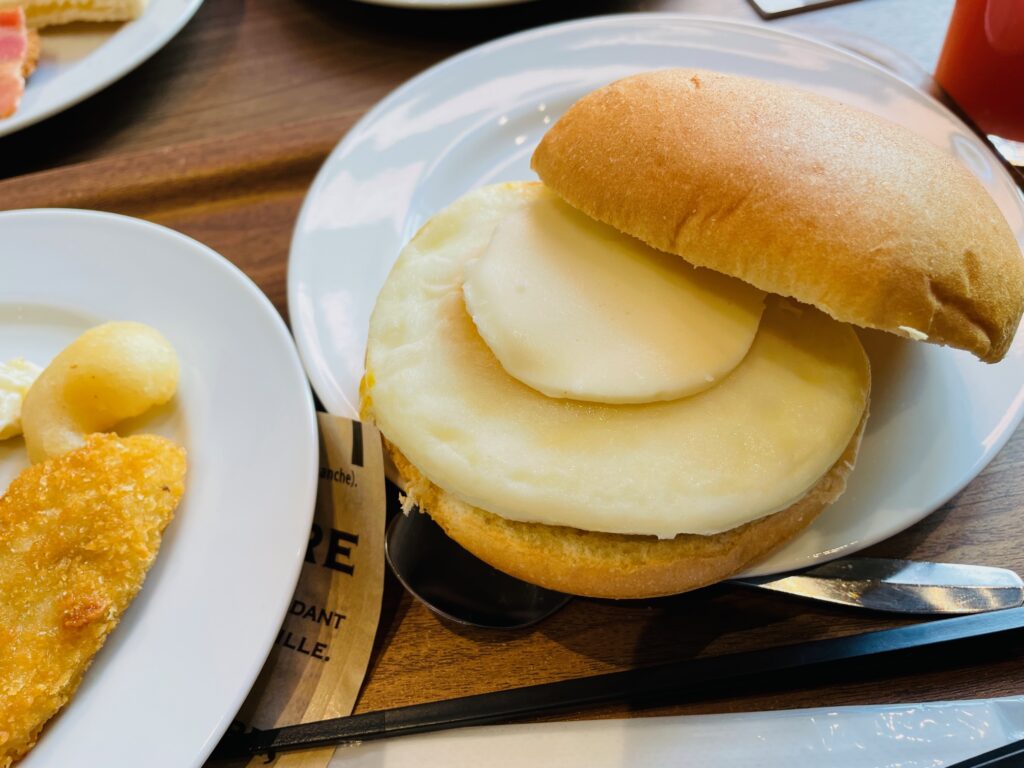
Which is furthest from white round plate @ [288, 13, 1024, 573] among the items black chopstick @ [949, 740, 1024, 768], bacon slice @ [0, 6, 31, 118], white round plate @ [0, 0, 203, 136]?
bacon slice @ [0, 6, 31, 118]

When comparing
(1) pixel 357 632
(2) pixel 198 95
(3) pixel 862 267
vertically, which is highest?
(3) pixel 862 267

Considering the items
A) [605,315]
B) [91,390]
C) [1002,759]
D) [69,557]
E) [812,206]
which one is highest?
[812,206]

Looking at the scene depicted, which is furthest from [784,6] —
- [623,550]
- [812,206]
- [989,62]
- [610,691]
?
[610,691]

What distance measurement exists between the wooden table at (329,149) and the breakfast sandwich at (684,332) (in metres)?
0.13

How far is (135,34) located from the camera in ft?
6.09

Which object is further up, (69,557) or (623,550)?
(623,550)

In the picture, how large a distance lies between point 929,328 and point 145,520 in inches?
39.9

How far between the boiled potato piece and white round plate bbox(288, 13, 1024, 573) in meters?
0.23

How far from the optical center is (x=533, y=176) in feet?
Result: 4.91

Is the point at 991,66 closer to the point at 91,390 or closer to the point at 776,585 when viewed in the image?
the point at 776,585

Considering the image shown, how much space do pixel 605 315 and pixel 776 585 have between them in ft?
1.41

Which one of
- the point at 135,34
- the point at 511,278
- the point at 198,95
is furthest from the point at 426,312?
the point at 135,34

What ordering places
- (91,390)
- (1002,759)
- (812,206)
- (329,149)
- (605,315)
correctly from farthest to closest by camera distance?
(329,149), (91,390), (605,315), (812,206), (1002,759)

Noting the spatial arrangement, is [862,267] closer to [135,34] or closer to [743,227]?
[743,227]
